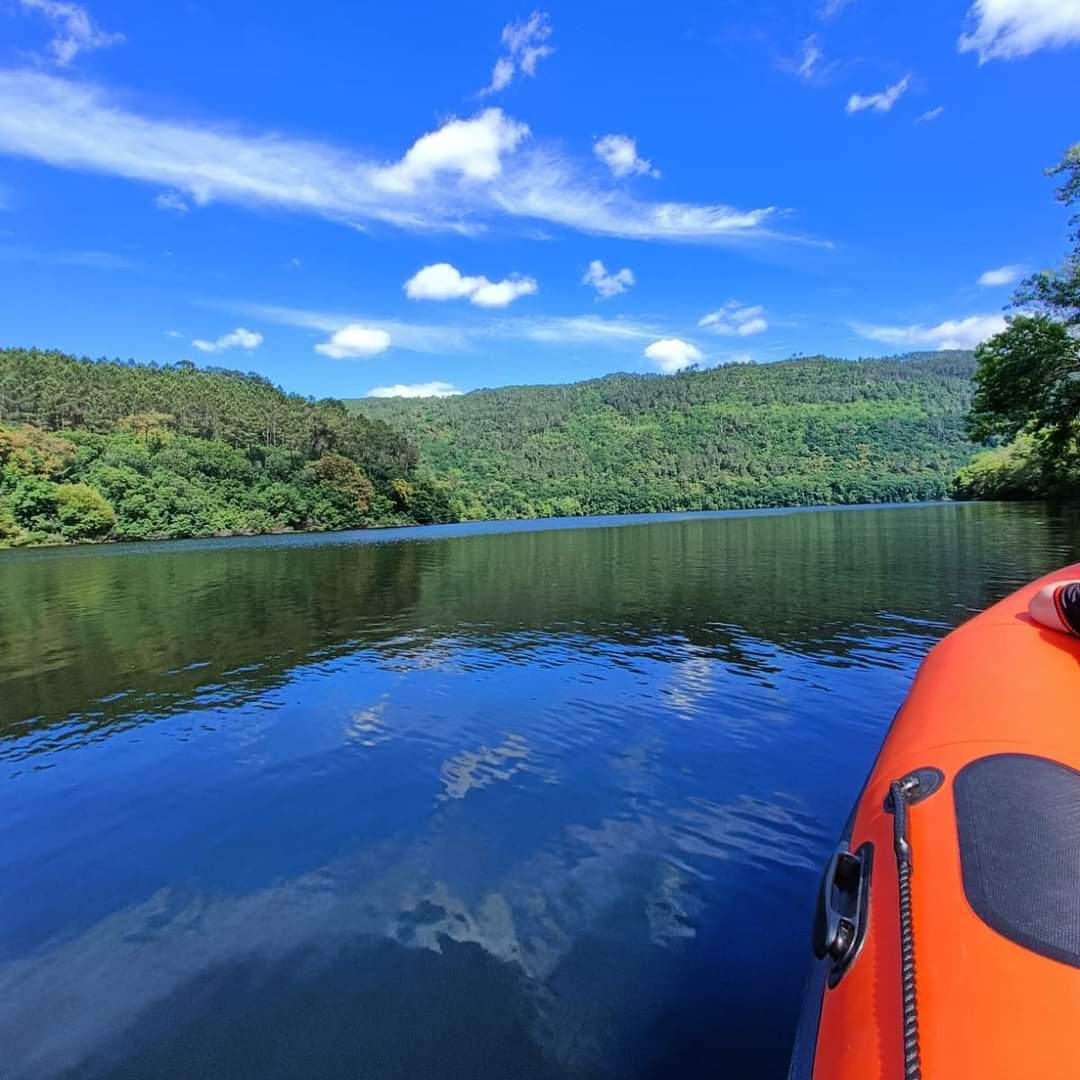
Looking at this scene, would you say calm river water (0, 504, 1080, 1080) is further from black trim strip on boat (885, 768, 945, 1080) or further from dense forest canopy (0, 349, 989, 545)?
dense forest canopy (0, 349, 989, 545)

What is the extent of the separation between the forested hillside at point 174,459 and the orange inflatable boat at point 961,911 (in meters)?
74.3

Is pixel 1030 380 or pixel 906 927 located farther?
pixel 1030 380

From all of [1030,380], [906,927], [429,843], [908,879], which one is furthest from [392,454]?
[906,927]

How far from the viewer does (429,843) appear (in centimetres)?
572

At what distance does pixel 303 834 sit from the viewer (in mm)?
5949

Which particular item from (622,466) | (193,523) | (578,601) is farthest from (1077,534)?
(622,466)

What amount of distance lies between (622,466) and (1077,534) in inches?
5044

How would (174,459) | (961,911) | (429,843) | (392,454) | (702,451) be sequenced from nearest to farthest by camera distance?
(961,911), (429,843), (174,459), (392,454), (702,451)

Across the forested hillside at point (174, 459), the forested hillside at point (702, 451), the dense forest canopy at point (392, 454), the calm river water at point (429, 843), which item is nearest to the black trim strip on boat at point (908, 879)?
the calm river water at point (429, 843)

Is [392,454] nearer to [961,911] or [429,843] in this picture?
[429,843]

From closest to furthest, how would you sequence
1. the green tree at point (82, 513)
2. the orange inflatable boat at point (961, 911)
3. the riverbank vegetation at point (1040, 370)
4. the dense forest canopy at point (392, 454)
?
the orange inflatable boat at point (961, 911), the riverbank vegetation at point (1040, 370), the green tree at point (82, 513), the dense forest canopy at point (392, 454)

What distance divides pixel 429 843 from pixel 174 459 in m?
86.4

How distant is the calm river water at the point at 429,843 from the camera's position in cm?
371

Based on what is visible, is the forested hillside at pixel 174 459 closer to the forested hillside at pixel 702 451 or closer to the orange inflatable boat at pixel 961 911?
the forested hillside at pixel 702 451
